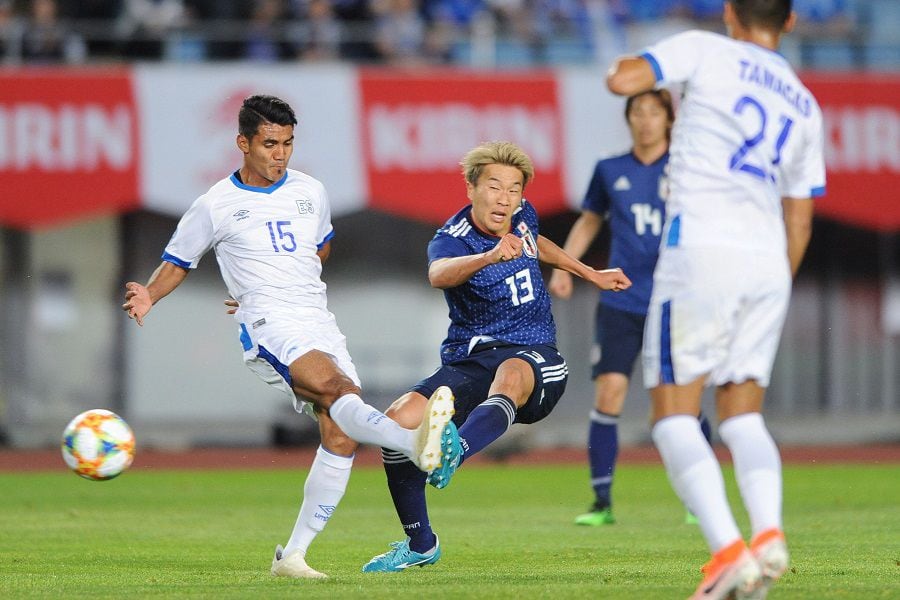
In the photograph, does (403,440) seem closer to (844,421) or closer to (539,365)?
(539,365)

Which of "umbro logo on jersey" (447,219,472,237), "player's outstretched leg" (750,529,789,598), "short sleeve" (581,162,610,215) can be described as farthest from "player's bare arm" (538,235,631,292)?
"short sleeve" (581,162,610,215)

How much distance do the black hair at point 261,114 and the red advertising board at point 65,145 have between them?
39.4 feet

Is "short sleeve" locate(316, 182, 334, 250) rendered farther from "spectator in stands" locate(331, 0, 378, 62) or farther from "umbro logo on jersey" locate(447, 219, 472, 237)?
"spectator in stands" locate(331, 0, 378, 62)

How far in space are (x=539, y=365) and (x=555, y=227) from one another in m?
14.2

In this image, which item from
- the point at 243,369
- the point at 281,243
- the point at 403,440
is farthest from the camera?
the point at 243,369

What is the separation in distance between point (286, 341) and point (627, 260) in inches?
139

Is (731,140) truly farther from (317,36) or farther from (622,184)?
(317,36)

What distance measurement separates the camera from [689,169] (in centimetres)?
550

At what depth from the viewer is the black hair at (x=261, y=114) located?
716cm

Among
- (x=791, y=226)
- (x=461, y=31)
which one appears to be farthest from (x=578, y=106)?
(x=791, y=226)

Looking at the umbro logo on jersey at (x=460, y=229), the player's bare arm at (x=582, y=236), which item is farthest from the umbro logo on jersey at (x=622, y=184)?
the umbro logo on jersey at (x=460, y=229)

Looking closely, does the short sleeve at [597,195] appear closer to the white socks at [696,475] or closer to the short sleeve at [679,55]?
the short sleeve at [679,55]

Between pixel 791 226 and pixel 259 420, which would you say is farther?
pixel 259 420

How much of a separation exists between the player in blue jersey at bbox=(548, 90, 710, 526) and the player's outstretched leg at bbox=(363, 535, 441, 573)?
2.76 meters
